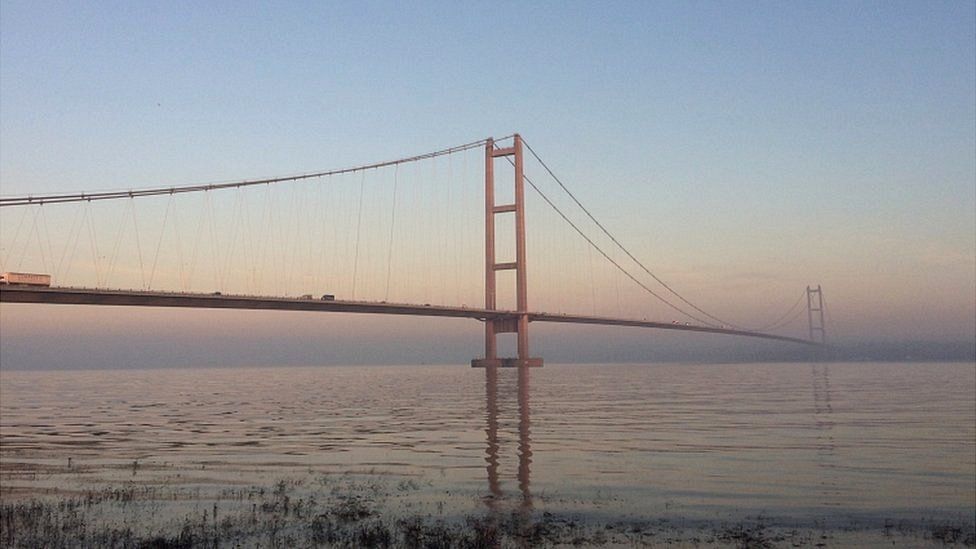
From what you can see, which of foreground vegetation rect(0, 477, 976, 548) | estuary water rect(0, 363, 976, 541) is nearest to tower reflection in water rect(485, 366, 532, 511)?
estuary water rect(0, 363, 976, 541)

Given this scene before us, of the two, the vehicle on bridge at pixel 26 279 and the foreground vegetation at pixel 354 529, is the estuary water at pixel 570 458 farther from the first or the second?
the vehicle on bridge at pixel 26 279

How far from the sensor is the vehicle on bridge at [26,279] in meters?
52.0

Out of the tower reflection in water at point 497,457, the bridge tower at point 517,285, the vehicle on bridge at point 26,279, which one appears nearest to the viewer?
the tower reflection in water at point 497,457

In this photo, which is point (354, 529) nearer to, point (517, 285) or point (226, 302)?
point (226, 302)

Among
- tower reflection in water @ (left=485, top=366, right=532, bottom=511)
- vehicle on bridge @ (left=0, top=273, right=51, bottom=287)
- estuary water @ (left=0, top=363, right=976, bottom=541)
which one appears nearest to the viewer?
estuary water @ (left=0, top=363, right=976, bottom=541)

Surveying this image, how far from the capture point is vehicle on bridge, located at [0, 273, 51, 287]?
5203cm

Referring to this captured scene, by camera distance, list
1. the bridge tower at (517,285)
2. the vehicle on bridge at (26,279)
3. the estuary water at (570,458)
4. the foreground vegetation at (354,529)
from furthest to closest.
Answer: the bridge tower at (517,285) < the vehicle on bridge at (26,279) < the estuary water at (570,458) < the foreground vegetation at (354,529)

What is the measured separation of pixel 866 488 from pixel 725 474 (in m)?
2.73

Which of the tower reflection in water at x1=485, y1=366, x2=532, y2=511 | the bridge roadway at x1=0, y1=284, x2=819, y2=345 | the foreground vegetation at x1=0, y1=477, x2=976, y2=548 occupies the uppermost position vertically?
the bridge roadway at x1=0, y1=284, x2=819, y2=345

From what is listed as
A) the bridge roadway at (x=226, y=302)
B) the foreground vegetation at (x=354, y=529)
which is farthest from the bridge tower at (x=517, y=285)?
the foreground vegetation at (x=354, y=529)

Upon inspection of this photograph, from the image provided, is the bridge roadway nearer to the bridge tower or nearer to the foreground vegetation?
the bridge tower

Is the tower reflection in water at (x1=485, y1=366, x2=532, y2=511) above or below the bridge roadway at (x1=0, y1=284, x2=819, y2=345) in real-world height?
below

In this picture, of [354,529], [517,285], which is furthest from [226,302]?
[354,529]

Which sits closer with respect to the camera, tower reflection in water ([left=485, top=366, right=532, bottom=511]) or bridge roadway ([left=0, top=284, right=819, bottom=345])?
tower reflection in water ([left=485, top=366, right=532, bottom=511])
